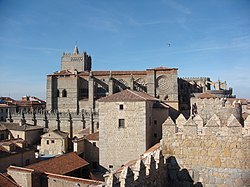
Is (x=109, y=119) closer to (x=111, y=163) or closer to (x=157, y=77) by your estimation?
(x=111, y=163)

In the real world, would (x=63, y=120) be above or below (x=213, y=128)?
below

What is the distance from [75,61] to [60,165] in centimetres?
4696

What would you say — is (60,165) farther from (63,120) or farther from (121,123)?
(63,120)

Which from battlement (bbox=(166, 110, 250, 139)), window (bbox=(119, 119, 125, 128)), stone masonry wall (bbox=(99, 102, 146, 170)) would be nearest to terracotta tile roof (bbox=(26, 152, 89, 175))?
stone masonry wall (bbox=(99, 102, 146, 170))

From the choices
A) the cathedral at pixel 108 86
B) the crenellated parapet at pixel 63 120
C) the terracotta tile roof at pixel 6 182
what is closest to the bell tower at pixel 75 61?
the cathedral at pixel 108 86

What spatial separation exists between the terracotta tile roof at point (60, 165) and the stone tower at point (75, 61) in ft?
141

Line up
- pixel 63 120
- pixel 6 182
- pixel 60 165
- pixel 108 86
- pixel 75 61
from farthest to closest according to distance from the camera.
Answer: pixel 75 61, pixel 108 86, pixel 63 120, pixel 60 165, pixel 6 182

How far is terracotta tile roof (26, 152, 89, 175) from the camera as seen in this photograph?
56.1ft

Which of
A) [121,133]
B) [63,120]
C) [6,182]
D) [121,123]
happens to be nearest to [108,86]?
[63,120]

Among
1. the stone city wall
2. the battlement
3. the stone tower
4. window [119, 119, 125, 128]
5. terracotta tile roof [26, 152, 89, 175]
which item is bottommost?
terracotta tile roof [26, 152, 89, 175]

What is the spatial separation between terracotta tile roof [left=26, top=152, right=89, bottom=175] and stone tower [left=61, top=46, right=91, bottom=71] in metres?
42.9

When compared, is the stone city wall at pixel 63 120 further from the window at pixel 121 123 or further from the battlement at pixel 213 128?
the battlement at pixel 213 128

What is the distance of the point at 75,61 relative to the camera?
63.0m

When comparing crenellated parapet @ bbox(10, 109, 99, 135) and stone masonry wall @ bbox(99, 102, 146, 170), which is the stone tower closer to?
crenellated parapet @ bbox(10, 109, 99, 135)
